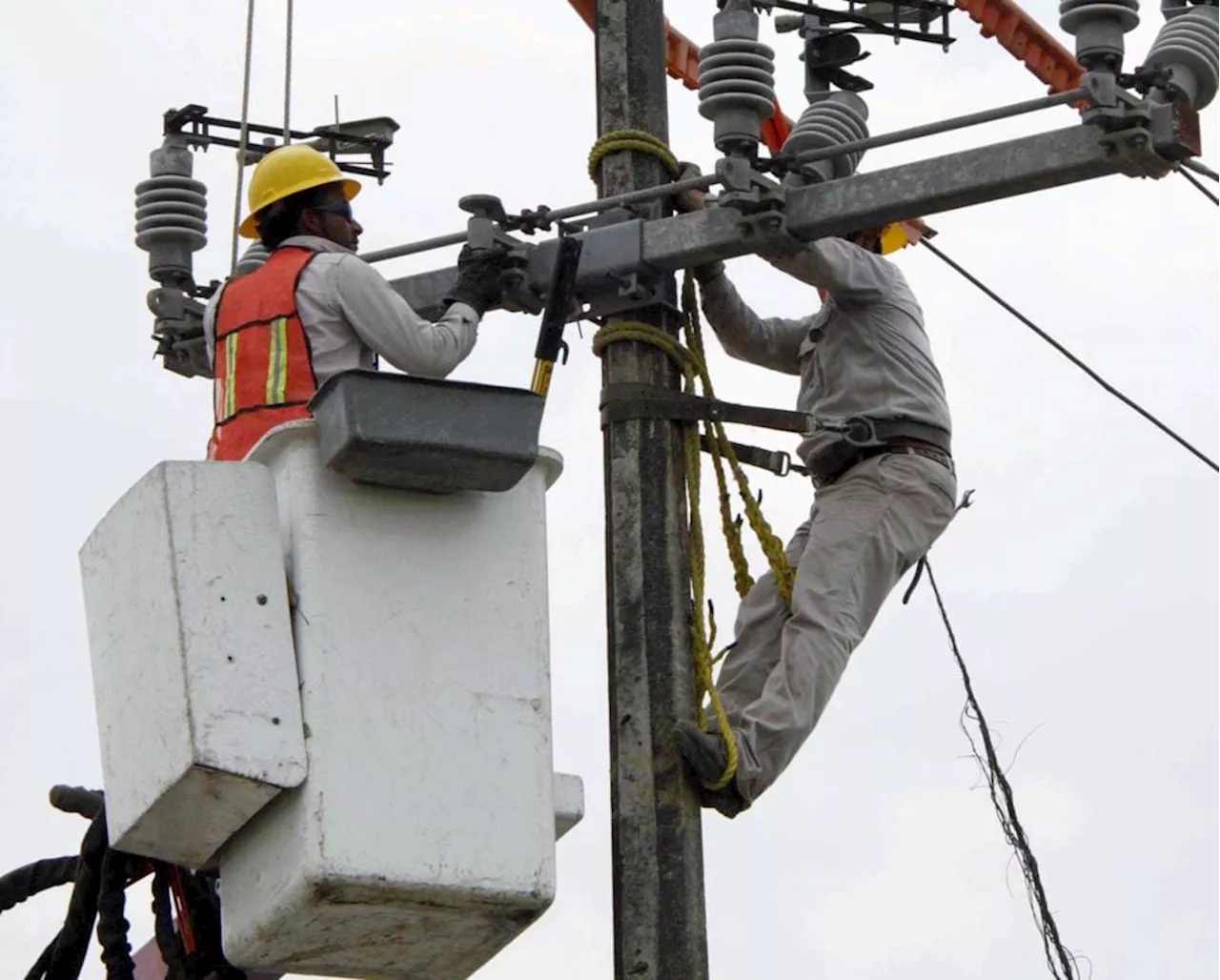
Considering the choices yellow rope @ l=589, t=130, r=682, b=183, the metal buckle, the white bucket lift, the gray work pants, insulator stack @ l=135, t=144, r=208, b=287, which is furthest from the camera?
insulator stack @ l=135, t=144, r=208, b=287

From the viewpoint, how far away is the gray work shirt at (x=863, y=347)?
371 inches

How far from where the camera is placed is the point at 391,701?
25.0 ft

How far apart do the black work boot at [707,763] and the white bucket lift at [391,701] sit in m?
0.86

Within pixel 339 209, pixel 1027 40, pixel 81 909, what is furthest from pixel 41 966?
pixel 1027 40

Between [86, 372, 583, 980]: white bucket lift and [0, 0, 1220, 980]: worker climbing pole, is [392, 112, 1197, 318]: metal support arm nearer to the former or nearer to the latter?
[0, 0, 1220, 980]: worker climbing pole

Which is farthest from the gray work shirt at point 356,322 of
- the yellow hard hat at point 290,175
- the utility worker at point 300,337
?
the yellow hard hat at point 290,175

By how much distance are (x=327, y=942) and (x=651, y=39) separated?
9.19 ft

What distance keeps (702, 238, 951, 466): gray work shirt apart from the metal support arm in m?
0.52

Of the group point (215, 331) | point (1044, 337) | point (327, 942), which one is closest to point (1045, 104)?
point (215, 331)

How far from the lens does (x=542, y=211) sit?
29.7 ft

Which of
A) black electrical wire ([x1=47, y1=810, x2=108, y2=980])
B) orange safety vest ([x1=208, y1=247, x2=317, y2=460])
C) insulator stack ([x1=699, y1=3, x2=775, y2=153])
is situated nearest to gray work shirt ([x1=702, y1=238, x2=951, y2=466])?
insulator stack ([x1=699, y1=3, x2=775, y2=153])

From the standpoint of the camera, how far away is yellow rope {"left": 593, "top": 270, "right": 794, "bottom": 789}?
8.80m

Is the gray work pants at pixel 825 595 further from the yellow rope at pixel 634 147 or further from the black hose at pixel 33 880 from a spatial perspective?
the black hose at pixel 33 880

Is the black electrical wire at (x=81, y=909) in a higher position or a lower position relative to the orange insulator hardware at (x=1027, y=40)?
lower
